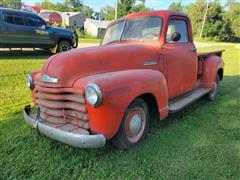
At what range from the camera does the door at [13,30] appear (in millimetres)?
10422

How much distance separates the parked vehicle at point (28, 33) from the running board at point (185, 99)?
863 cm

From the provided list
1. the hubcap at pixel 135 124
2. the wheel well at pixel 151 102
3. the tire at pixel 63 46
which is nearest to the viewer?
the hubcap at pixel 135 124

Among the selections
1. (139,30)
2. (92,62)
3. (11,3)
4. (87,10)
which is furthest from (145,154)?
(11,3)

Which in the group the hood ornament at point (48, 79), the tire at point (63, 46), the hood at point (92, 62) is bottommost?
the hood ornament at point (48, 79)

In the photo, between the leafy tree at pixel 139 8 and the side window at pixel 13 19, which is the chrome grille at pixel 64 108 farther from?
the leafy tree at pixel 139 8

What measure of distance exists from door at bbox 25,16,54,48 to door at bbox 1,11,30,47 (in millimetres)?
285

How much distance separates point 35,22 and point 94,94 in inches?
401

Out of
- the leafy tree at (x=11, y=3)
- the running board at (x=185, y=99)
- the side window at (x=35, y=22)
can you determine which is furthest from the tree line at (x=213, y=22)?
the leafy tree at (x=11, y=3)

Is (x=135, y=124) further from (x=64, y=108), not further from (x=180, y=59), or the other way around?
(x=180, y=59)

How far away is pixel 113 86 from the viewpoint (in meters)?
2.76

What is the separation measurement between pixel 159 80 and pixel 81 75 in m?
1.16

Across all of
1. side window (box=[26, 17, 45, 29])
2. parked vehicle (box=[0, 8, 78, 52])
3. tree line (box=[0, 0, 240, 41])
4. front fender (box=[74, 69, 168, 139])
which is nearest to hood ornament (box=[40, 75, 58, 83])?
front fender (box=[74, 69, 168, 139])

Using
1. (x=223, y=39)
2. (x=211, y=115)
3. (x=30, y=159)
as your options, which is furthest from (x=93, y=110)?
(x=223, y=39)

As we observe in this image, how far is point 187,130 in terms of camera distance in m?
3.99
